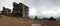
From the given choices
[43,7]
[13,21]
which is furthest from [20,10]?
[43,7]

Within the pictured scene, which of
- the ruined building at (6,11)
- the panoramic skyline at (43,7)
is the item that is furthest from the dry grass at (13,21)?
the panoramic skyline at (43,7)

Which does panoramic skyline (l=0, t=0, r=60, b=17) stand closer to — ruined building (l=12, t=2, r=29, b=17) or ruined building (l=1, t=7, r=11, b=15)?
ruined building (l=12, t=2, r=29, b=17)

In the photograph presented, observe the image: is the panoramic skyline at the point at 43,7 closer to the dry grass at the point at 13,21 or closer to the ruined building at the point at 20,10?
the ruined building at the point at 20,10

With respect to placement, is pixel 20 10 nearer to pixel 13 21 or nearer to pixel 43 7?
pixel 13 21

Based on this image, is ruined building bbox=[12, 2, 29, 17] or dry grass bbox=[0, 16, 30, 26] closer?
dry grass bbox=[0, 16, 30, 26]

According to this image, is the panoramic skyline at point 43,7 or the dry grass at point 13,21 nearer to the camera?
the dry grass at point 13,21

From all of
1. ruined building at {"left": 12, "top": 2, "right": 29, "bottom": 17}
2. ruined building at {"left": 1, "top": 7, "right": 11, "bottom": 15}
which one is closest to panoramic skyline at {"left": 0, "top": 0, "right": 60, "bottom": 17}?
ruined building at {"left": 12, "top": 2, "right": 29, "bottom": 17}

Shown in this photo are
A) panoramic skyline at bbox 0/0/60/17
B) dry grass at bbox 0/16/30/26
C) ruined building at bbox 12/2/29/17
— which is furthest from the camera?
panoramic skyline at bbox 0/0/60/17

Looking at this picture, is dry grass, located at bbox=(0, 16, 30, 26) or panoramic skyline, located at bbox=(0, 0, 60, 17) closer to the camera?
dry grass, located at bbox=(0, 16, 30, 26)

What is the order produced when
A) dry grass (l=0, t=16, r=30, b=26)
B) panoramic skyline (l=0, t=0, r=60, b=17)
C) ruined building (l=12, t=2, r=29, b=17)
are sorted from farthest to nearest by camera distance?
panoramic skyline (l=0, t=0, r=60, b=17), ruined building (l=12, t=2, r=29, b=17), dry grass (l=0, t=16, r=30, b=26)

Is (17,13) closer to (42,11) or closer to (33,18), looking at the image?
(33,18)

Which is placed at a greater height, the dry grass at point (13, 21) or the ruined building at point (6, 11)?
the ruined building at point (6, 11)

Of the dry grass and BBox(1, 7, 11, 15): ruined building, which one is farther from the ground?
BBox(1, 7, 11, 15): ruined building

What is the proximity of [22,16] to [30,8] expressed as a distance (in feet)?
0.89
